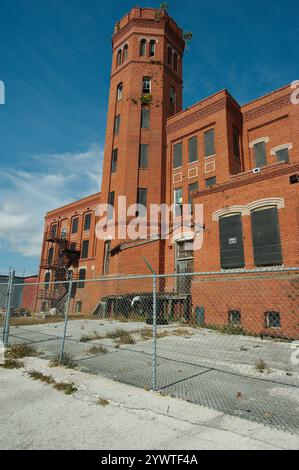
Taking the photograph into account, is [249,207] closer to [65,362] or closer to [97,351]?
[97,351]

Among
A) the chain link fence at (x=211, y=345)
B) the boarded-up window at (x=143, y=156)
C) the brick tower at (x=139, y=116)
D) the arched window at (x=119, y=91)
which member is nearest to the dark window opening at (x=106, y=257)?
the brick tower at (x=139, y=116)

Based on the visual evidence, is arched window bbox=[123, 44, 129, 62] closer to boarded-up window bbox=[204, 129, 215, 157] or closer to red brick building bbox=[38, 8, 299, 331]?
red brick building bbox=[38, 8, 299, 331]

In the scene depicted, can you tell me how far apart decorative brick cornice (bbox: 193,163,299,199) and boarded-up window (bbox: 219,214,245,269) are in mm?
1737

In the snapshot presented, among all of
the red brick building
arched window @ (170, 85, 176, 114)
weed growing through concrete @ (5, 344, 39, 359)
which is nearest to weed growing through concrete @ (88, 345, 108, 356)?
weed growing through concrete @ (5, 344, 39, 359)

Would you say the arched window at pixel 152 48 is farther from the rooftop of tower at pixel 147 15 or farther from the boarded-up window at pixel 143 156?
the boarded-up window at pixel 143 156

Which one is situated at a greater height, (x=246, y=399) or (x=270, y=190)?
(x=270, y=190)

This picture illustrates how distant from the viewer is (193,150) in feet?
78.0

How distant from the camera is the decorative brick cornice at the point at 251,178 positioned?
522 inches

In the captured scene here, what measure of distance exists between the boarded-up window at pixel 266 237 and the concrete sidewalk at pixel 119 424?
10784mm

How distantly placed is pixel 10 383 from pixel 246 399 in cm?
419

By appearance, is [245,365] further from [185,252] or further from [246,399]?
[185,252]

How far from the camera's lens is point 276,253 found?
1329 centimetres

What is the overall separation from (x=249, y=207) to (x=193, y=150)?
434 inches

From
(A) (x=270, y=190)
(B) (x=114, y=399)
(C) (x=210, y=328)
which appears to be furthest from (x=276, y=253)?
(B) (x=114, y=399)
